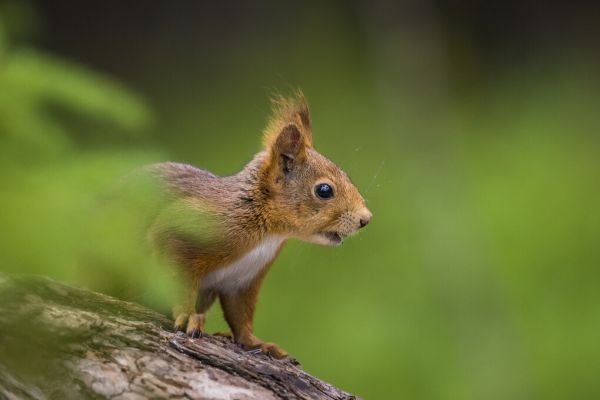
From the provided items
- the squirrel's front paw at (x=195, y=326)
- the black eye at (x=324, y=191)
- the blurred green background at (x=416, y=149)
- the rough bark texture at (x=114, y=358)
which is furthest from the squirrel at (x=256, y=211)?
the blurred green background at (x=416, y=149)

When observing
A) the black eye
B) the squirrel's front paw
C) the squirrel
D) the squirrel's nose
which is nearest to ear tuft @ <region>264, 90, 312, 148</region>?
the squirrel

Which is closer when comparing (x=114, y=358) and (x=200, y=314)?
(x=114, y=358)

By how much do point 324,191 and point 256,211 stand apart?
220 mm

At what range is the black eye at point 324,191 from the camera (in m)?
3.15

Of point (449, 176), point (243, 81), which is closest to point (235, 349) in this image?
point (449, 176)

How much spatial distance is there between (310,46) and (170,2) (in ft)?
4.22

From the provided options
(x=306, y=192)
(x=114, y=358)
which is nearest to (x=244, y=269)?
(x=306, y=192)

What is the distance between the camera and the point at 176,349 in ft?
7.71

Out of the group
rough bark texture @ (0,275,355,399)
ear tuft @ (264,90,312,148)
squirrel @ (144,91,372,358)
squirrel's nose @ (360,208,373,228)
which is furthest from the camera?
ear tuft @ (264,90,312,148)

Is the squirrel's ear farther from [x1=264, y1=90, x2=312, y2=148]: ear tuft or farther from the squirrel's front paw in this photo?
the squirrel's front paw

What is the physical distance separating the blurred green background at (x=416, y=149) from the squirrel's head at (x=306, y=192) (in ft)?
3.66

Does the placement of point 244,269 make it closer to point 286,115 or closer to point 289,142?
point 289,142

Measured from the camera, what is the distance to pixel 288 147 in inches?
125

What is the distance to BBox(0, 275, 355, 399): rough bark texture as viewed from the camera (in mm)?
1512
